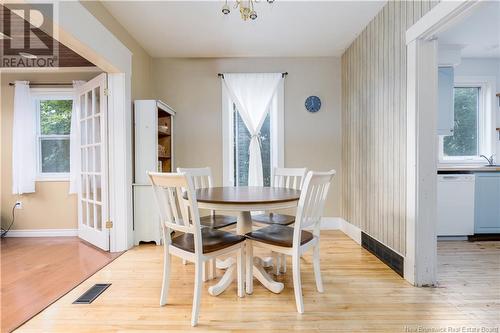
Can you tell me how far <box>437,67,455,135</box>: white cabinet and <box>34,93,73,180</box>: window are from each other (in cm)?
495

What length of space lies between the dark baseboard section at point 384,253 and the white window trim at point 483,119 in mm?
1887

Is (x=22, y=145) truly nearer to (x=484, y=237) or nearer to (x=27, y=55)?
(x=27, y=55)

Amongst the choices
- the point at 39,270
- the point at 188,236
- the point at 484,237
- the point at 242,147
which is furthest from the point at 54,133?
the point at 484,237

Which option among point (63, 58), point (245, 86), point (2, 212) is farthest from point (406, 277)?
point (2, 212)

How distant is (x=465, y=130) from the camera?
381 cm

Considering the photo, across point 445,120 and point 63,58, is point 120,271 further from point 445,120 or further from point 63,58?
point 445,120

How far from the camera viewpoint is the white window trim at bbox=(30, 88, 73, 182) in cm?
352

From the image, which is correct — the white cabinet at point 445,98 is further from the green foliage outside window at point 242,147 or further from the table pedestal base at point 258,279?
the table pedestal base at point 258,279

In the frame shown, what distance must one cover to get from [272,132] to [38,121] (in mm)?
3311

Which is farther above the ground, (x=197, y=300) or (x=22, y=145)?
(x=22, y=145)

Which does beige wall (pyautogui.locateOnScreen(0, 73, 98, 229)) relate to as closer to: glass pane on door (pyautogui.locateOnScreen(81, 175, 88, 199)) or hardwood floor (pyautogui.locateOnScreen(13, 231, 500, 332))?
glass pane on door (pyautogui.locateOnScreen(81, 175, 88, 199))

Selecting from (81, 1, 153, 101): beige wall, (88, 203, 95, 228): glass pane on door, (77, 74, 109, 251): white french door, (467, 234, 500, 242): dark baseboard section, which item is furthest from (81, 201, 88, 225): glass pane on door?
(467, 234, 500, 242): dark baseboard section

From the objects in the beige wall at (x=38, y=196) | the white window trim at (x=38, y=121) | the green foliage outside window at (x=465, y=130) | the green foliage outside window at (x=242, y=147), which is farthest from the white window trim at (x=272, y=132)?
the green foliage outside window at (x=465, y=130)

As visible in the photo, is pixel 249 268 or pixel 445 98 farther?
pixel 445 98
